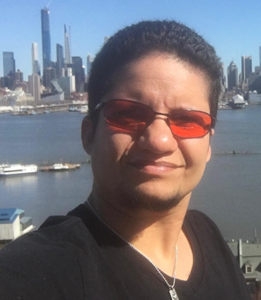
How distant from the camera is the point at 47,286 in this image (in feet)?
0.88

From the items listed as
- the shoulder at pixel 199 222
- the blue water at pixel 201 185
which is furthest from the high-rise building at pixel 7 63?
the shoulder at pixel 199 222

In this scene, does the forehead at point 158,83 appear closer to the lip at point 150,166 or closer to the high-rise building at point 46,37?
the lip at point 150,166

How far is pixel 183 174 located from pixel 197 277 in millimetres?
98

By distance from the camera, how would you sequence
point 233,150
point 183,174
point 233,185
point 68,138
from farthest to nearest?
point 68,138
point 233,150
point 233,185
point 183,174

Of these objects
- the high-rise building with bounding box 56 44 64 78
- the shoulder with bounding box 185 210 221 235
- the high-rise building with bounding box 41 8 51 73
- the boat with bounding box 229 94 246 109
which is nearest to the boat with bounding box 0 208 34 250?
the shoulder with bounding box 185 210 221 235

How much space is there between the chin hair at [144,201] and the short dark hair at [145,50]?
91 mm

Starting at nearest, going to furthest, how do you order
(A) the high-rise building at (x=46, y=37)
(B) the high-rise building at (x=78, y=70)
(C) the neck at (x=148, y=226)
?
(C) the neck at (x=148, y=226), (B) the high-rise building at (x=78, y=70), (A) the high-rise building at (x=46, y=37)

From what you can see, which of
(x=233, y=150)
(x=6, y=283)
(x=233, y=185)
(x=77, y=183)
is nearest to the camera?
(x=6, y=283)

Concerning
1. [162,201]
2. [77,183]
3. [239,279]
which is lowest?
[77,183]

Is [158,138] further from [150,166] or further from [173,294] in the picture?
[173,294]

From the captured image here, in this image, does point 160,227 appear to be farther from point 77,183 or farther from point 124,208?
point 77,183

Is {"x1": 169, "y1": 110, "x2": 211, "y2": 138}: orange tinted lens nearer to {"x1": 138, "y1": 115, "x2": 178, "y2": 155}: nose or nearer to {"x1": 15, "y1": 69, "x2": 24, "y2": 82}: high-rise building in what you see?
{"x1": 138, "y1": 115, "x2": 178, "y2": 155}: nose

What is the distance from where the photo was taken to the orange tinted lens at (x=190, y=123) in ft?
1.16

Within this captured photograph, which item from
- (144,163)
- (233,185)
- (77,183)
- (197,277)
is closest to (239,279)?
(197,277)
